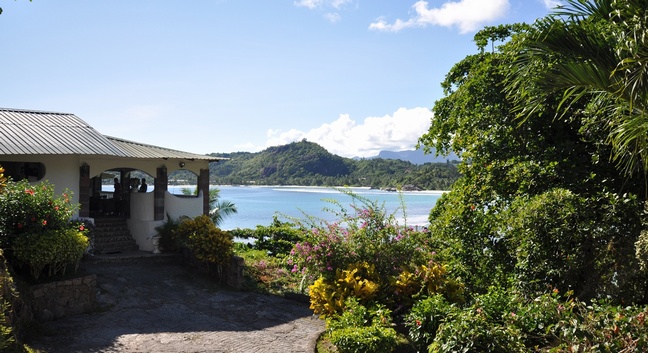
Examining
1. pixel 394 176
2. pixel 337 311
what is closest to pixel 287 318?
pixel 337 311

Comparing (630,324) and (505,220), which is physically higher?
(505,220)

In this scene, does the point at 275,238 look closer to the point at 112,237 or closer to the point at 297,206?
the point at 112,237

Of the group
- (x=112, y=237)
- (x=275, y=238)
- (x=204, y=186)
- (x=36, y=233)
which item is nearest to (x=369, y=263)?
(x=36, y=233)

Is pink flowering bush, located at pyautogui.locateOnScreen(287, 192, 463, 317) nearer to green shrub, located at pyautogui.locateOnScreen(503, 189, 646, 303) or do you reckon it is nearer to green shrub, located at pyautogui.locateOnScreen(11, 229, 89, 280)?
green shrub, located at pyautogui.locateOnScreen(503, 189, 646, 303)

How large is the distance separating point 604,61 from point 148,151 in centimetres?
1318

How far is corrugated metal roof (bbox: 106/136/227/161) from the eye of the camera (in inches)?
597

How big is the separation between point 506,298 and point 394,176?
255 feet

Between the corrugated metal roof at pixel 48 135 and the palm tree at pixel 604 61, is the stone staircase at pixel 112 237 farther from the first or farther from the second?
the palm tree at pixel 604 61

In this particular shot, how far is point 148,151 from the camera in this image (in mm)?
16094

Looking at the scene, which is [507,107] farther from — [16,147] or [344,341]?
[16,147]

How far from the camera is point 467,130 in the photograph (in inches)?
393

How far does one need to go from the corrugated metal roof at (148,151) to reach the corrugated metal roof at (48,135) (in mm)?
708

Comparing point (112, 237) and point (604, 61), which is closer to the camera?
point (604, 61)

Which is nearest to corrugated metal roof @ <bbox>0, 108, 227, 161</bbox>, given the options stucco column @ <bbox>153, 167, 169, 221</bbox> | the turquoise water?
stucco column @ <bbox>153, 167, 169, 221</bbox>
